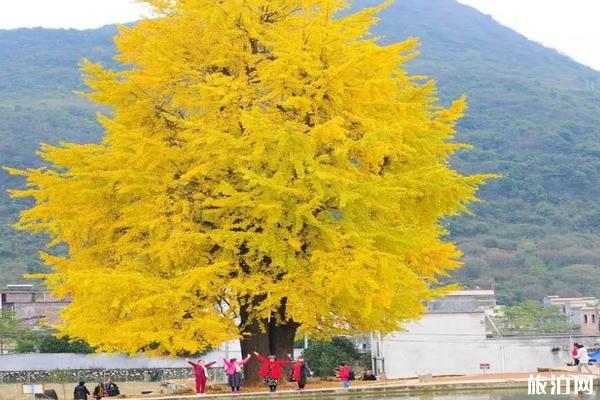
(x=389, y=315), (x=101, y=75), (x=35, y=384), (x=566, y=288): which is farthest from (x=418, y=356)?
(x=566, y=288)

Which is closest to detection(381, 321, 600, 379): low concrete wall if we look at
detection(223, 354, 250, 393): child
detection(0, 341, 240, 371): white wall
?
detection(0, 341, 240, 371): white wall

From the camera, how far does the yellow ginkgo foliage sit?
26.9 m

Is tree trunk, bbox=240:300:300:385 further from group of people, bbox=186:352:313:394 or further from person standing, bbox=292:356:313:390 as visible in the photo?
person standing, bbox=292:356:313:390

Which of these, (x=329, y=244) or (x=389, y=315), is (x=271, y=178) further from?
→ (x=389, y=315)

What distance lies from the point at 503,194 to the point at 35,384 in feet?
476

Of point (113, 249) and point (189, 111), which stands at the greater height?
point (189, 111)

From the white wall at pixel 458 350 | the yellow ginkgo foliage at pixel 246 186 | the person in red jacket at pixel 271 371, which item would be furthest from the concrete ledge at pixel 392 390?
the white wall at pixel 458 350

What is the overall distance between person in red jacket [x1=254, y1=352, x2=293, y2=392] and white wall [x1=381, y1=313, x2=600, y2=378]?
2576 centimetres

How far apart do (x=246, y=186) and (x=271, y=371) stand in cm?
471

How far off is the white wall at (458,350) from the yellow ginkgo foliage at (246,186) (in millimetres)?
24043

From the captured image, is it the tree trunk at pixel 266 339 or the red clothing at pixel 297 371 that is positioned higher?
the tree trunk at pixel 266 339

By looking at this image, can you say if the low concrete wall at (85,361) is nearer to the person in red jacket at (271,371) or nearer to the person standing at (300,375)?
the person in red jacket at (271,371)

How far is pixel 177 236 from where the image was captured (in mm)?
27203

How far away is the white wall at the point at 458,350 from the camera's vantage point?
5525 centimetres
